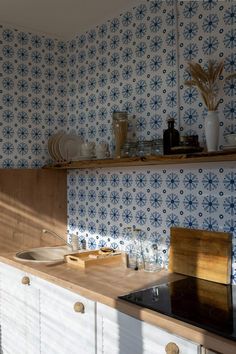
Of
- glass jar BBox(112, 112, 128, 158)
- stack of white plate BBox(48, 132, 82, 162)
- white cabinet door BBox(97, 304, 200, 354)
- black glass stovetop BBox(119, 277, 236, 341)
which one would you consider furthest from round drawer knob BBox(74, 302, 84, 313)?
stack of white plate BBox(48, 132, 82, 162)

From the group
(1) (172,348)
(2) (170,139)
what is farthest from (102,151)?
(1) (172,348)

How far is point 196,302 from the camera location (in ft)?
5.35

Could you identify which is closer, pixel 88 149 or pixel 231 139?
pixel 231 139

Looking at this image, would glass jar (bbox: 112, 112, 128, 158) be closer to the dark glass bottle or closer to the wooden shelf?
the wooden shelf

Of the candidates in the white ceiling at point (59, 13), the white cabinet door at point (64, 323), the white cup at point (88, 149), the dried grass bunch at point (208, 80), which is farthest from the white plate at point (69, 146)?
the dried grass bunch at point (208, 80)

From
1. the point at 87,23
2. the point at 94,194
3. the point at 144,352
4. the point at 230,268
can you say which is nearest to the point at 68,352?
the point at 144,352

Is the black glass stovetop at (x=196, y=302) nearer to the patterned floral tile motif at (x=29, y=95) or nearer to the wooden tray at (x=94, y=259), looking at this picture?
the wooden tray at (x=94, y=259)

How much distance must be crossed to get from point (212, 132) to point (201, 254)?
628 millimetres

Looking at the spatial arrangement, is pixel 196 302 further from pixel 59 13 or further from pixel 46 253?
pixel 59 13

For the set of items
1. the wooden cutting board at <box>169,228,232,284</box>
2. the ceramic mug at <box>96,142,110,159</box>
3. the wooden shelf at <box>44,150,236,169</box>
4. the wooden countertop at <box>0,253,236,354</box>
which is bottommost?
the wooden countertop at <box>0,253,236,354</box>

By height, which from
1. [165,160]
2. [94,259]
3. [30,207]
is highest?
[165,160]

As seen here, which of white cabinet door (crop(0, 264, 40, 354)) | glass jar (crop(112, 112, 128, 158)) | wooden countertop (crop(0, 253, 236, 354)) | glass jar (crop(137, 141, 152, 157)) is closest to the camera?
wooden countertop (crop(0, 253, 236, 354))

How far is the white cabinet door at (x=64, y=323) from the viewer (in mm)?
1825

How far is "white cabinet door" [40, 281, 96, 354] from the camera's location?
183 centimetres
